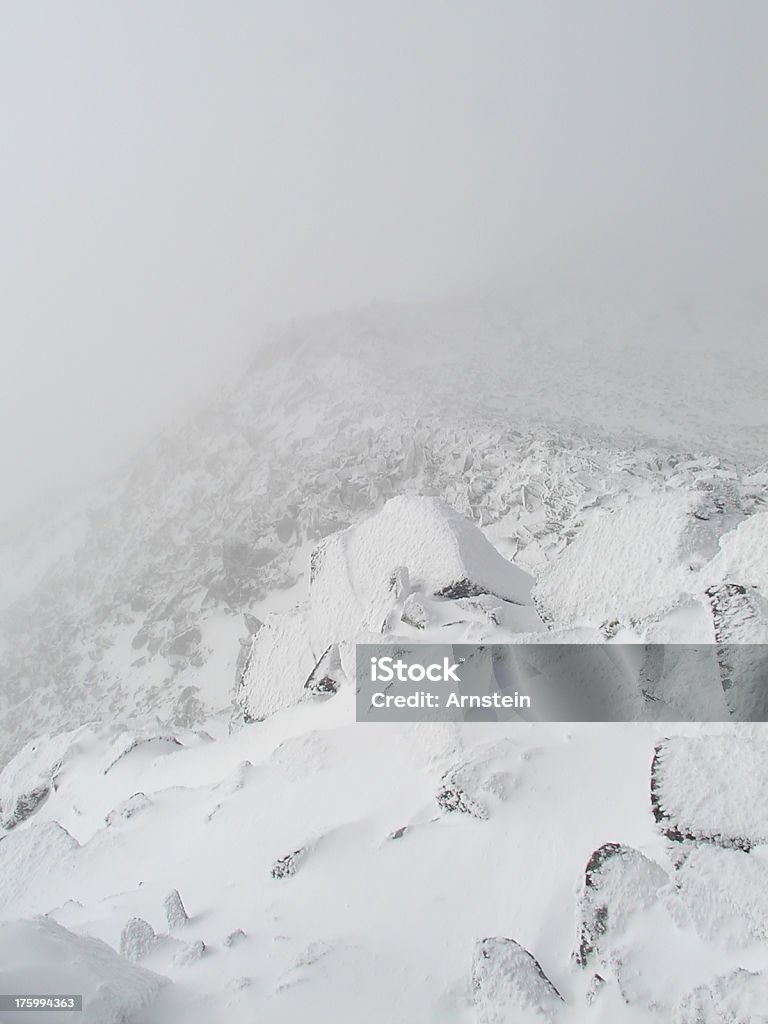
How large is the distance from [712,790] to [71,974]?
18.1 ft

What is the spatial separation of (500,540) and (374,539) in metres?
7.56

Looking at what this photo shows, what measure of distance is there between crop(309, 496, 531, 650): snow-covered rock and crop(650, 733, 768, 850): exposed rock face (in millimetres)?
5471

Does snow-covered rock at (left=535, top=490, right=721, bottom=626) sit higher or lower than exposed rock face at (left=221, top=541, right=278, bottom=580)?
higher

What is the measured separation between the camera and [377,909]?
19.3ft

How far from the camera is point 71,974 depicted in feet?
→ 14.4

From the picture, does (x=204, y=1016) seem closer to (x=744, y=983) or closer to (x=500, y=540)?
(x=744, y=983)

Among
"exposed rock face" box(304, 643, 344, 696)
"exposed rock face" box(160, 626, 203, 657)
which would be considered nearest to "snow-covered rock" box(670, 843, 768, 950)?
"exposed rock face" box(304, 643, 344, 696)

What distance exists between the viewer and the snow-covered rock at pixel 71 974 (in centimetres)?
416

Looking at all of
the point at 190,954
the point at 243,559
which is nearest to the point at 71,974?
the point at 190,954

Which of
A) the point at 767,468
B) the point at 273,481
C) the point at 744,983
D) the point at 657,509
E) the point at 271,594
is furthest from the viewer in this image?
the point at 273,481

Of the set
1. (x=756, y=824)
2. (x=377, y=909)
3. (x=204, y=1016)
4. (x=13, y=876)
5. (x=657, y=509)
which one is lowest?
(x=13, y=876)

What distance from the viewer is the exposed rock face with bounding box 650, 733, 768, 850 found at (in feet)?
17.2

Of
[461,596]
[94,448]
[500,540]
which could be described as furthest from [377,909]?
[94,448]

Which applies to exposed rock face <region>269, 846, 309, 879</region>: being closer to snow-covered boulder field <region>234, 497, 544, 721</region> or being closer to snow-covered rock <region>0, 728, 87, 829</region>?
snow-covered boulder field <region>234, 497, 544, 721</region>
